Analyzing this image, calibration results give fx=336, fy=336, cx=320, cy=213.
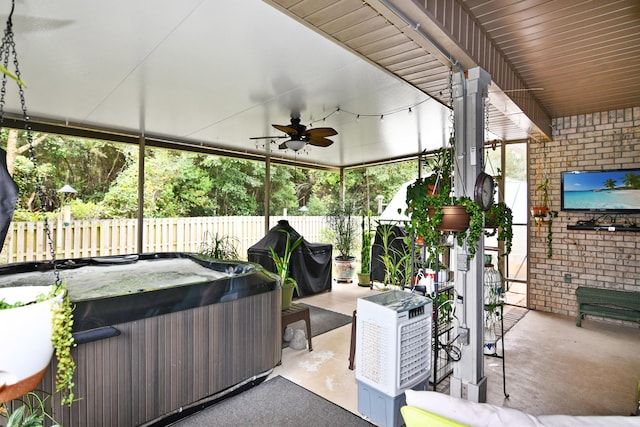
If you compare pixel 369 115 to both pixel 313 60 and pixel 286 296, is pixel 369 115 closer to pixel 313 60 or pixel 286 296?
pixel 313 60

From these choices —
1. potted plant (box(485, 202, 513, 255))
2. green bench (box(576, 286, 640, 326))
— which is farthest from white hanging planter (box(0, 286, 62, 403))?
green bench (box(576, 286, 640, 326))

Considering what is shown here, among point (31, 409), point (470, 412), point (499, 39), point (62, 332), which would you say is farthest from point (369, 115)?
point (31, 409)

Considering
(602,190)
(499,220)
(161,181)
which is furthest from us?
(161,181)

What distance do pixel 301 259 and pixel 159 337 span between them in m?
3.23

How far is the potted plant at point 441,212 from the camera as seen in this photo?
211cm

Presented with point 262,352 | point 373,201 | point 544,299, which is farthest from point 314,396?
point 373,201

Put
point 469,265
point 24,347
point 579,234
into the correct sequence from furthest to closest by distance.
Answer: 1. point 579,234
2. point 469,265
3. point 24,347

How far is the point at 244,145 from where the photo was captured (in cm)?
546

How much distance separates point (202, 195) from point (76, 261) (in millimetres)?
7218

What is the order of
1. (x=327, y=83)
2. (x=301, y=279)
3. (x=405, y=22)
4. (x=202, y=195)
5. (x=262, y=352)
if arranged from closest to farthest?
(x=405, y=22)
(x=262, y=352)
(x=327, y=83)
(x=301, y=279)
(x=202, y=195)

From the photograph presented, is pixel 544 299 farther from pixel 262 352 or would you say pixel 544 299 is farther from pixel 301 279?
pixel 262 352

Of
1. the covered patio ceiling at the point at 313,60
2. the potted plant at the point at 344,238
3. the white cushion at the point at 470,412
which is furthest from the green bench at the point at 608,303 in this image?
the white cushion at the point at 470,412

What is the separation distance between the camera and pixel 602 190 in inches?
163

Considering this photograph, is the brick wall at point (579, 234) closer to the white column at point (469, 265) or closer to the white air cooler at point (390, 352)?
the white column at point (469, 265)
